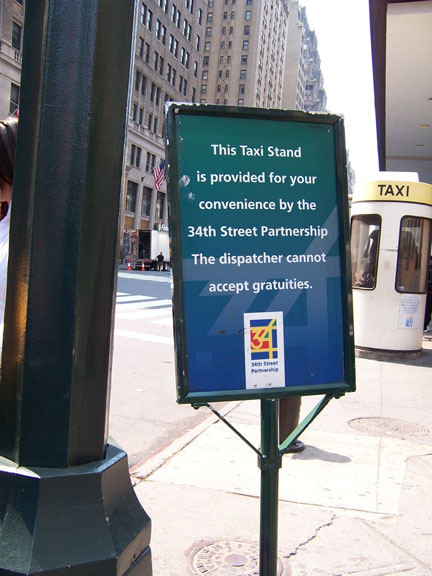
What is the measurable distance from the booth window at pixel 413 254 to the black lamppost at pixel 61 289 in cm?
815

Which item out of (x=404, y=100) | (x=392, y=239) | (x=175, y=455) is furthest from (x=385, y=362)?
(x=404, y=100)

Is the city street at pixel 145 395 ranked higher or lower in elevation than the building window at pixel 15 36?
lower

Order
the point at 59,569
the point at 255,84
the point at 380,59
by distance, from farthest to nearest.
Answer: the point at 255,84 → the point at 380,59 → the point at 59,569

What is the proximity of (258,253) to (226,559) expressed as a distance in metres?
1.73

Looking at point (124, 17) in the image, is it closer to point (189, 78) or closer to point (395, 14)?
point (395, 14)

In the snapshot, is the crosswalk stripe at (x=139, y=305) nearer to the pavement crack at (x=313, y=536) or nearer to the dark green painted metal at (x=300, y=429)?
the pavement crack at (x=313, y=536)

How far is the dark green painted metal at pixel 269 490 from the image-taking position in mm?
2365

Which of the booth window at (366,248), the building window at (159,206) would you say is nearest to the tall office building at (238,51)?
the building window at (159,206)

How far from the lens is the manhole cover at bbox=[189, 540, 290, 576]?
9.56 feet

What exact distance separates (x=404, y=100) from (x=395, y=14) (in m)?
4.85

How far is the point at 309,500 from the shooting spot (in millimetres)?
3791

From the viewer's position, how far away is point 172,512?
354cm

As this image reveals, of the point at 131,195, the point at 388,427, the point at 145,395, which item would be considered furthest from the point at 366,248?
the point at 131,195

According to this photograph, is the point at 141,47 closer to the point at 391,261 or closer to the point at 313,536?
the point at 391,261
